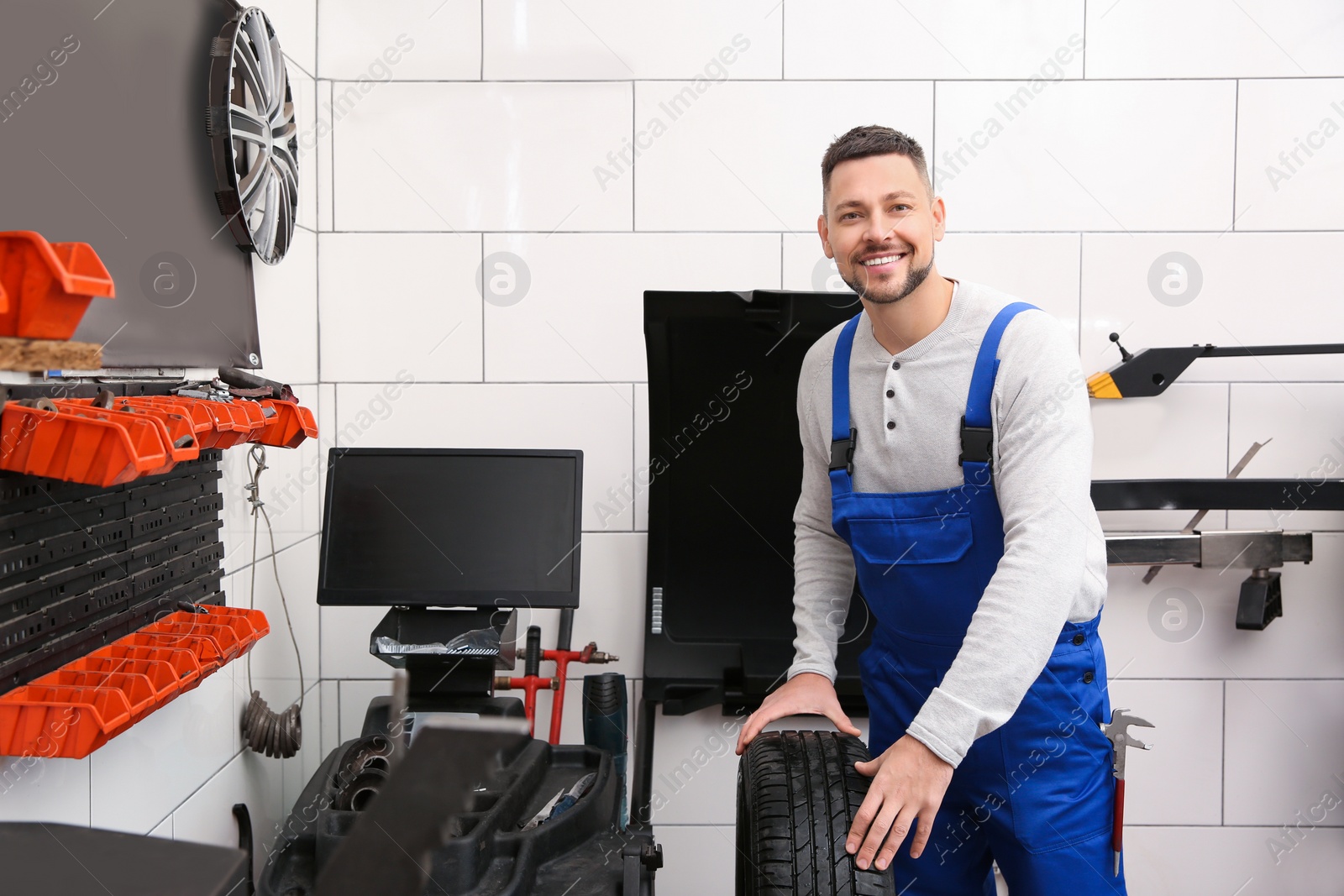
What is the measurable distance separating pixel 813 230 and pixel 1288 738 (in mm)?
1725

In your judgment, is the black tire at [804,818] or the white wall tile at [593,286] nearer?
the black tire at [804,818]

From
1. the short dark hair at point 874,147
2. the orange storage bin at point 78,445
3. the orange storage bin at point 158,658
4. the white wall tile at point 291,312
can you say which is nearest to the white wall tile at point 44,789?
the orange storage bin at point 158,658

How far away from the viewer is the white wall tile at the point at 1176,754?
213 cm

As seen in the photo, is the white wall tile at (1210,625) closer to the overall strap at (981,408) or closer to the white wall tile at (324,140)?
the overall strap at (981,408)

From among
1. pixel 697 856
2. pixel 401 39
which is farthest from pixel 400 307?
pixel 697 856

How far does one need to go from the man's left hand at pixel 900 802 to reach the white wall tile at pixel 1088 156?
4.60 ft

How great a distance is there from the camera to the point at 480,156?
6.81ft

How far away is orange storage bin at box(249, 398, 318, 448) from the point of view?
1355 mm

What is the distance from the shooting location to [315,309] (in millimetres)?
2082

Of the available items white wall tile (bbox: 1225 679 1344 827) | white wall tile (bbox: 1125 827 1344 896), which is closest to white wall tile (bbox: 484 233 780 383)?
white wall tile (bbox: 1225 679 1344 827)

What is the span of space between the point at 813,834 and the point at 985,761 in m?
0.36

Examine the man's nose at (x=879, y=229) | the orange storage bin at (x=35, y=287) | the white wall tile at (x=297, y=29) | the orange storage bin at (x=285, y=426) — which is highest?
the white wall tile at (x=297, y=29)

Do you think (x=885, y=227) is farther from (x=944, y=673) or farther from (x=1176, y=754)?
(x=1176, y=754)

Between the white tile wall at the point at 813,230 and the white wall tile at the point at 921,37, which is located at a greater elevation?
the white wall tile at the point at 921,37
